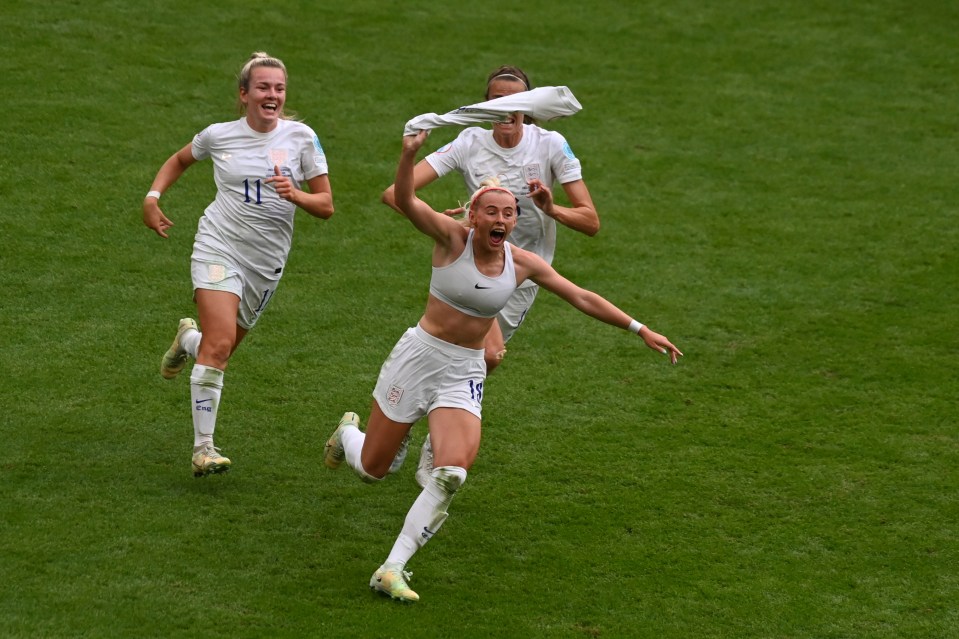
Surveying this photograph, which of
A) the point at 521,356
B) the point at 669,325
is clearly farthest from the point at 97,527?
the point at 669,325

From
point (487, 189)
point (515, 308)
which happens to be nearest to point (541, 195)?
point (487, 189)

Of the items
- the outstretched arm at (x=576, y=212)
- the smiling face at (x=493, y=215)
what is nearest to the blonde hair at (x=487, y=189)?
the smiling face at (x=493, y=215)

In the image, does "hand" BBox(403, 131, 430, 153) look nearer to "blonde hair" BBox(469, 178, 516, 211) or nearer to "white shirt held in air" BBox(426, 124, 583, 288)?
"blonde hair" BBox(469, 178, 516, 211)

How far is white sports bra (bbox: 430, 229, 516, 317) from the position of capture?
6.86 meters

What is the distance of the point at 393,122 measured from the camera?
13.5 metres

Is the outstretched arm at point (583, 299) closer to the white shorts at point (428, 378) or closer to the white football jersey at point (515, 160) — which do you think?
the white shorts at point (428, 378)

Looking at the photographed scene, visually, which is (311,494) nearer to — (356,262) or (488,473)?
(488,473)

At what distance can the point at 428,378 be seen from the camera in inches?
274

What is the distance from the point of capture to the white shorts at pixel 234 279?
7645 millimetres

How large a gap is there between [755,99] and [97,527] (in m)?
10.2

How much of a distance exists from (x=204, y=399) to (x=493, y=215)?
2076 mm

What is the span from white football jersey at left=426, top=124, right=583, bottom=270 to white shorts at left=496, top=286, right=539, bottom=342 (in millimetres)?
556

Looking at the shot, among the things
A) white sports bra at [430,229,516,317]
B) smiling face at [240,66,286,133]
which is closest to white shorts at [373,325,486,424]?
white sports bra at [430,229,516,317]

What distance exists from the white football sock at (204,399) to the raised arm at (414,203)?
63.2 inches
